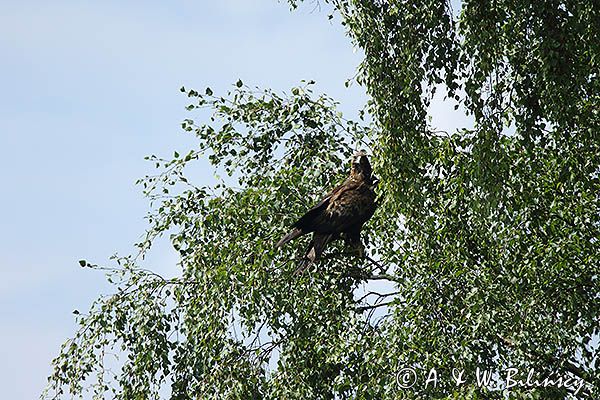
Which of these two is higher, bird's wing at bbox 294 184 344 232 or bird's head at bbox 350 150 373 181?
bird's head at bbox 350 150 373 181

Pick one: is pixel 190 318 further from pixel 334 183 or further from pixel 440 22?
pixel 440 22

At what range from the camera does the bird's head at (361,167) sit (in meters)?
7.57

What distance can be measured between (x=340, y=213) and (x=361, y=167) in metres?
0.46

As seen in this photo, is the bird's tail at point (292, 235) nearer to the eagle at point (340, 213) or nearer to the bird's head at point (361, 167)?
the eagle at point (340, 213)

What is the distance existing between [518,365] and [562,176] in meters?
1.26

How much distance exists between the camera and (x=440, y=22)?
660 centimetres

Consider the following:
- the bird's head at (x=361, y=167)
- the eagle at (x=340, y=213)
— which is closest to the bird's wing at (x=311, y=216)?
the eagle at (x=340, y=213)

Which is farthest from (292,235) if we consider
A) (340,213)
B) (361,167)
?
(361,167)

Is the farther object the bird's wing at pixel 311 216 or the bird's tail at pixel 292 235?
the bird's tail at pixel 292 235

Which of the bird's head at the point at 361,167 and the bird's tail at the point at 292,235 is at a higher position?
the bird's head at the point at 361,167

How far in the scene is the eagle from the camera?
725cm

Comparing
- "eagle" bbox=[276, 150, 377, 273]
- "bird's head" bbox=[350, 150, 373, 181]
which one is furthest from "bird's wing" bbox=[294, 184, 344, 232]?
"bird's head" bbox=[350, 150, 373, 181]

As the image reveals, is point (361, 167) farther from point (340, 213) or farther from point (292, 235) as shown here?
point (292, 235)

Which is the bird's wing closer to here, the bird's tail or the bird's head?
the bird's tail
